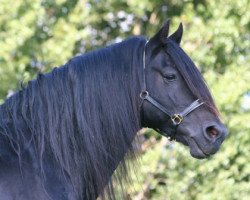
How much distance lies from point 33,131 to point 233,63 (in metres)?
5.81

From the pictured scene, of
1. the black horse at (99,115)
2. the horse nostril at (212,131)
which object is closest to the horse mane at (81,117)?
the black horse at (99,115)

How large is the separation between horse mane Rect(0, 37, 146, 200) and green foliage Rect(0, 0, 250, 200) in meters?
4.26

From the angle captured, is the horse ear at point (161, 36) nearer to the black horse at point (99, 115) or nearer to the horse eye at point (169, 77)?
the black horse at point (99, 115)

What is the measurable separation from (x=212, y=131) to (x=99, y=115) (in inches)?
28.8

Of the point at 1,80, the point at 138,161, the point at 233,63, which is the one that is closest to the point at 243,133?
the point at 233,63

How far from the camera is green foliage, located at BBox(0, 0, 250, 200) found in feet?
28.8

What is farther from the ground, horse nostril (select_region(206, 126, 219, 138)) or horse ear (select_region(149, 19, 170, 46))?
horse ear (select_region(149, 19, 170, 46))

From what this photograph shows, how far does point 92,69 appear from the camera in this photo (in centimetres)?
429

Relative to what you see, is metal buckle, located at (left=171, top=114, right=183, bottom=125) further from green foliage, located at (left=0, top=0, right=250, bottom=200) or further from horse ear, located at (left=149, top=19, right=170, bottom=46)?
green foliage, located at (left=0, top=0, right=250, bottom=200)

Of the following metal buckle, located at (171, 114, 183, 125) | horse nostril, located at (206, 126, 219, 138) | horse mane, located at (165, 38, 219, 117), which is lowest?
horse nostril, located at (206, 126, 219, 138)

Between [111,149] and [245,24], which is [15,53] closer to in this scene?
[245,24]

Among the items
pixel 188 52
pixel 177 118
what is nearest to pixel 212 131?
pixel 177 118

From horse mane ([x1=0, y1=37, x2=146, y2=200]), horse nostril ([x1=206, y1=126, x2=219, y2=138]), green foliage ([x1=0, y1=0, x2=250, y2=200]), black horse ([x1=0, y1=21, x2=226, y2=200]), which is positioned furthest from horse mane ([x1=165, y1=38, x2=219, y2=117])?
green foliage ([x1=0, y1=0, x2=250, y2=200])

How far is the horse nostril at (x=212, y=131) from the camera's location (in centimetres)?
428
